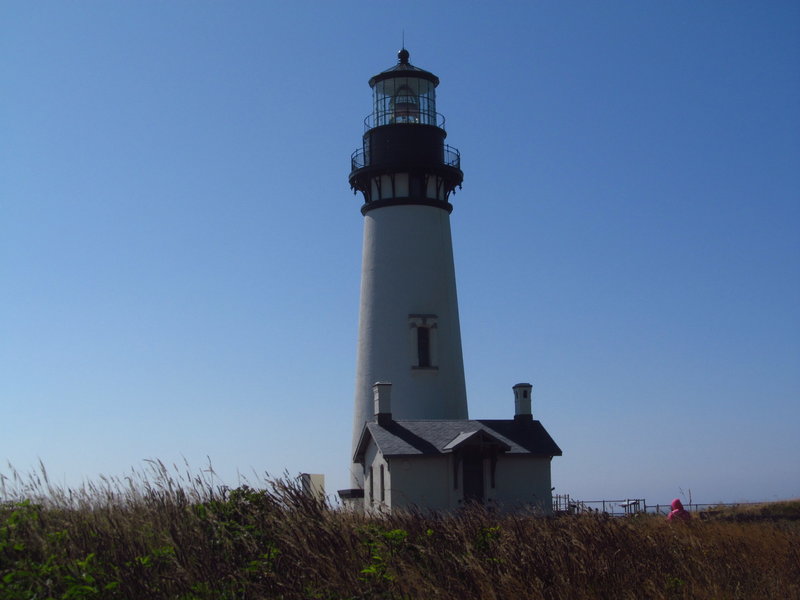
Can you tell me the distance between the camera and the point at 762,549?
14711 mm

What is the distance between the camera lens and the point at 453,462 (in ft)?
85.7

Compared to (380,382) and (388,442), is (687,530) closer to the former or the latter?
(388,442)

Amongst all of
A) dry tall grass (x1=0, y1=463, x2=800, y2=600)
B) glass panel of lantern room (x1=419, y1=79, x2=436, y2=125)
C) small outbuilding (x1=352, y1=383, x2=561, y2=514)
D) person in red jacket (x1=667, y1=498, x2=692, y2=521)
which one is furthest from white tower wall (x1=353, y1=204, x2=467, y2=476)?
dry tall grass (x1=0, y1=463, x2=800, y2=600)

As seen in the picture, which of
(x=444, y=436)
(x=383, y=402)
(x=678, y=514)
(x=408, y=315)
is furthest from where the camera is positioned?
(x=408, y=315)

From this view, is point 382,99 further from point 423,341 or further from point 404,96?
point 423,341

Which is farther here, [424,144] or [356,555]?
[424,144]

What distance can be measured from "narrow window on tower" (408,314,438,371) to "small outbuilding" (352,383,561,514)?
1.92 meters

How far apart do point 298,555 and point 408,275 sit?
2010 cm

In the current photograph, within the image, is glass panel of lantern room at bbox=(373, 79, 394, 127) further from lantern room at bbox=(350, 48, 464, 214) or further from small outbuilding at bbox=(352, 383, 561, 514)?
small outbuilding at bbox=(352, 383, 561, 514)

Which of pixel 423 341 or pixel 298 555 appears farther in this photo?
pixel 423 341

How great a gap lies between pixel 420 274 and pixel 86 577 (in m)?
21.9

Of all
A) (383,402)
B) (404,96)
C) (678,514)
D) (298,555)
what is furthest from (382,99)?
(298,555)

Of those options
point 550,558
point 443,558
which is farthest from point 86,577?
point 550,558

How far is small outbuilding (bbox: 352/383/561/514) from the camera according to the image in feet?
84.7
